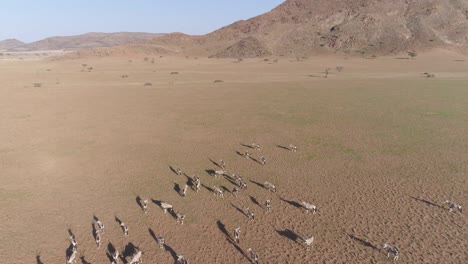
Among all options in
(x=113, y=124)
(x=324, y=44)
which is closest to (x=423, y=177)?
(x=113, y=124)

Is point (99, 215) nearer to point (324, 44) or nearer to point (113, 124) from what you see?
point (113, 124)

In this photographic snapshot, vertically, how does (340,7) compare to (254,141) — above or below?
above

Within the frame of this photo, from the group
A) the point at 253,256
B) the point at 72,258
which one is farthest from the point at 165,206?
the point at 253,256

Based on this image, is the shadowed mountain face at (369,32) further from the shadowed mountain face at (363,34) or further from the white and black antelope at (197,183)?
the white and black antelope at (197,183)

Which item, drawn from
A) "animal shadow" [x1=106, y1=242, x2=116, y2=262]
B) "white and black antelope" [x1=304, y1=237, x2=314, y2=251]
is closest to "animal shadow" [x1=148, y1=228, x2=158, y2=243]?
"animal shadow" [x1=106, y1=242, x2=116, y2=262]

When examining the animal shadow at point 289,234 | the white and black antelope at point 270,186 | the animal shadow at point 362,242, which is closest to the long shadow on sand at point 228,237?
the animal shadow at point 289,234

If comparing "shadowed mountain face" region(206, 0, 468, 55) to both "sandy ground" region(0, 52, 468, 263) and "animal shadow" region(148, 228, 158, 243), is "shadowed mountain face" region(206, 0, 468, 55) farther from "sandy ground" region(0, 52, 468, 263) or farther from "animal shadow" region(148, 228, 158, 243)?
"animal shadow" region(148, 228, 158, 243)

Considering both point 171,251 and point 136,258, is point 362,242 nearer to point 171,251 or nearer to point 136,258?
point 171,251

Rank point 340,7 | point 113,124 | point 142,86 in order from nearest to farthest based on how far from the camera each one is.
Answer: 1. point 113,124
2. point 142,86
3. point 340,7
